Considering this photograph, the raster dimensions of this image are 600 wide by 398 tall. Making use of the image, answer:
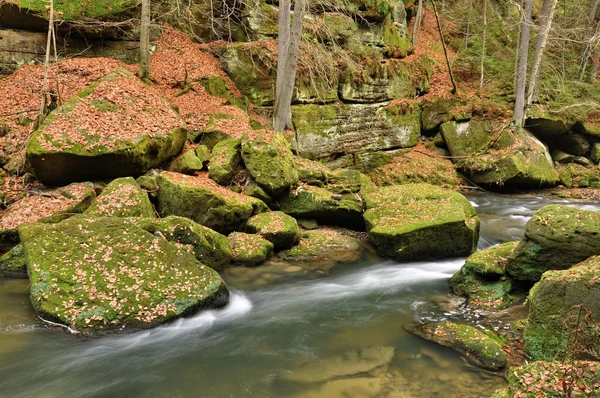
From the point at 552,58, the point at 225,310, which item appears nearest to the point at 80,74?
the point at 225,310

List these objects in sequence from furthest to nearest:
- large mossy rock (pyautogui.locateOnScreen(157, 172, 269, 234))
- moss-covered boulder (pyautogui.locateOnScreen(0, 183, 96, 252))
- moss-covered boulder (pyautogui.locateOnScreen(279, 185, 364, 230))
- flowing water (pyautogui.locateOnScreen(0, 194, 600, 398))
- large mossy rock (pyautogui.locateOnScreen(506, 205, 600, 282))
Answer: moss-covered boulder (pyautogui.locateOnScreen(279, 185, 364, 230)), large mossy rock (pyautogui.locateOnScreen(157, 172, 269, 234)), moss-covered boulder (pyautogui.locateOnScreen(0, 183, 96, 252)), large mossy rock (pyautogui.locateOnScreen(506, 205, 600, 282)), flowing water (pyautogui.locateOnScreen(0, 194, 600, 398))

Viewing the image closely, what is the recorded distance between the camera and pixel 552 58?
2177 cm

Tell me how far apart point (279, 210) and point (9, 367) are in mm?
6755

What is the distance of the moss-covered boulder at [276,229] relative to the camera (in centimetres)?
921

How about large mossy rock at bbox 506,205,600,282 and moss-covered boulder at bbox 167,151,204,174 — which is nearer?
large mossy rock at bbox 506,205,600,282

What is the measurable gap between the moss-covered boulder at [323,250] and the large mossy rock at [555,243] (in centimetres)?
368

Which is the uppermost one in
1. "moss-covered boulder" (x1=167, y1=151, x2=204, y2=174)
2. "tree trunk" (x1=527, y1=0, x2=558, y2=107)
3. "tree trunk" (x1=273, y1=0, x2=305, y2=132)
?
"tree trunk" (x1=527, y1=0, x2=558, y2=107)

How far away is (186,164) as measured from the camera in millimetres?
10555

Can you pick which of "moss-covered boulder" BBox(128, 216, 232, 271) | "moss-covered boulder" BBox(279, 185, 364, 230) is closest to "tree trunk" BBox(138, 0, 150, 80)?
"moss-covered boulder" BBox(279, 185, 364, 230)

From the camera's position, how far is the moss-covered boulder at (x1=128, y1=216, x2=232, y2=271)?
770 centimetres

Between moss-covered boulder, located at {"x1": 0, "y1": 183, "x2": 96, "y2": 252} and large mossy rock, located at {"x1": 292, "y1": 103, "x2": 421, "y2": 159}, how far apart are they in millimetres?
7889

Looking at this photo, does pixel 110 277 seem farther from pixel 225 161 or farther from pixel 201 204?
pixel 225 161

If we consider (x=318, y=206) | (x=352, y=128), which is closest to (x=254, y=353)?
(x=318, y=206)

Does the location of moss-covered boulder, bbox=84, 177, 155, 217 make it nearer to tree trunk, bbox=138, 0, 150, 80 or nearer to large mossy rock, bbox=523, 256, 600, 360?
tree trunk, bbox=138, 0, 150, 80
